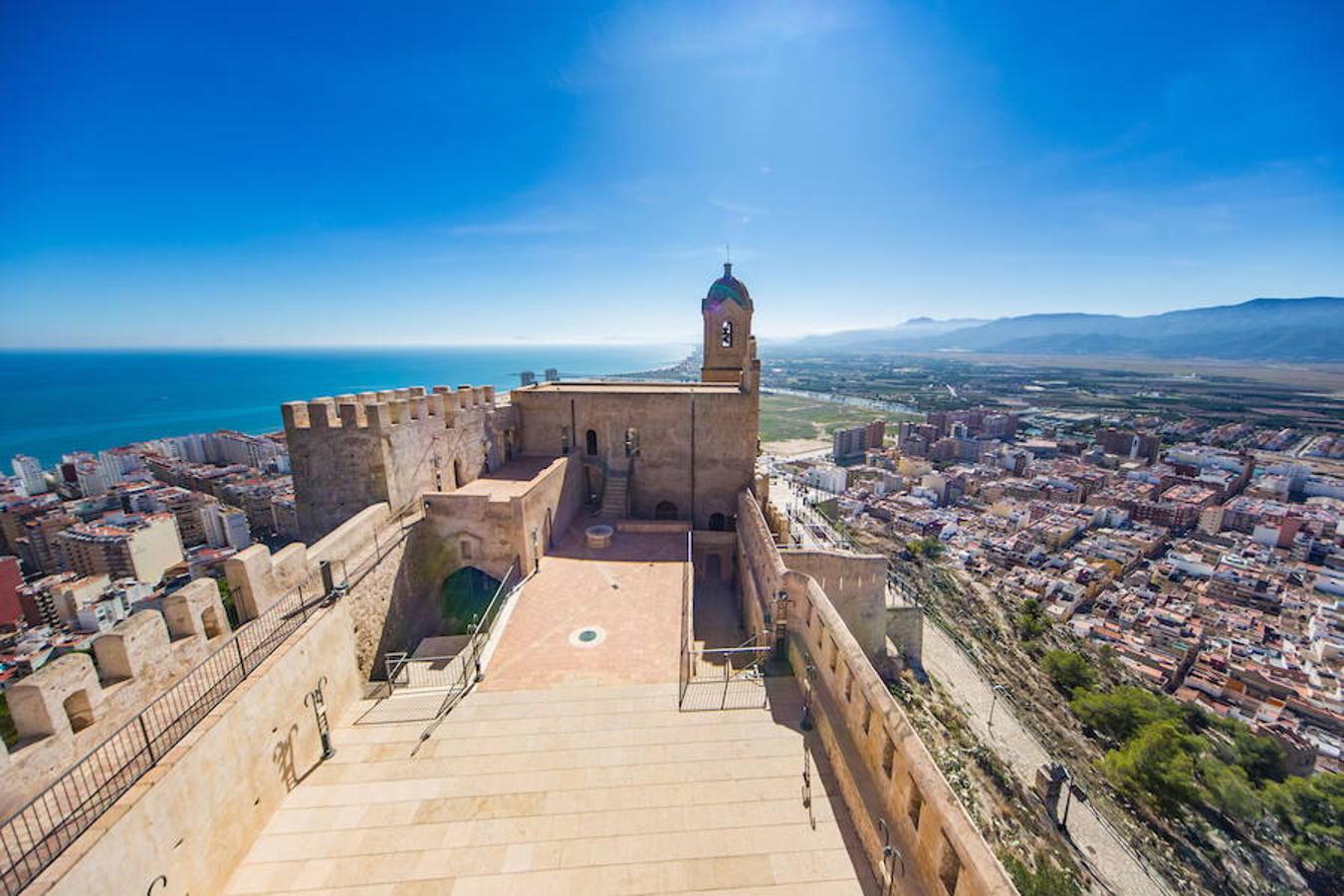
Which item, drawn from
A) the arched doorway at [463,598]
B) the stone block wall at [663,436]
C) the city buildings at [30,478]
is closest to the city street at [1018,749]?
the stone block wall at [663,436]

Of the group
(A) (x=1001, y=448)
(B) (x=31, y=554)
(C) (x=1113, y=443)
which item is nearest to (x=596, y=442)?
(B) (x=31, y=554)

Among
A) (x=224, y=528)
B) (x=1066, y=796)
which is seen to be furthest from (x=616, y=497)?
(x=224, y=528)

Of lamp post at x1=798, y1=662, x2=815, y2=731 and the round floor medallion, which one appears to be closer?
lamp post at x1=798, y1=662, x2=815, y2=731

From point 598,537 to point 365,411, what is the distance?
712 cm

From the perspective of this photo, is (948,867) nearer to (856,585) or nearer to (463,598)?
(856,585)

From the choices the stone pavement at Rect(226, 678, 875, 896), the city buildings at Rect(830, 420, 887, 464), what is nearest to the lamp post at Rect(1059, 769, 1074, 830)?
the stone pavement at Rect(226, 678, 875, 896)

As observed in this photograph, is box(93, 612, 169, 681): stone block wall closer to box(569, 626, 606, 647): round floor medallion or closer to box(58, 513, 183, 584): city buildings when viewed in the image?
box(569, 626, 606, 647): round floor medallion

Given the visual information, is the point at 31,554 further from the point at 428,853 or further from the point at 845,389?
the point at 845,389

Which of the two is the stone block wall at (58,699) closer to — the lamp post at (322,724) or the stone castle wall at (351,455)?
the lamp post at (322,724)

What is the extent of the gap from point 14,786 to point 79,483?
244ft

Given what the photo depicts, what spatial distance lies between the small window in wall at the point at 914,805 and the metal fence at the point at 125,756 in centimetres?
739

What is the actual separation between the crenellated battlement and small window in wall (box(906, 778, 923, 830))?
39.7 ft

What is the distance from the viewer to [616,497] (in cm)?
1758

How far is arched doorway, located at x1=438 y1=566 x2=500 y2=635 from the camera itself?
13.7 m
